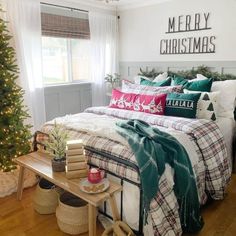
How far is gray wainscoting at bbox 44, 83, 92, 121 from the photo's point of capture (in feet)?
13.1

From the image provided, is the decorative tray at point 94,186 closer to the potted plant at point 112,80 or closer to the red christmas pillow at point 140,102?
the red christmas pillow at point 140,102

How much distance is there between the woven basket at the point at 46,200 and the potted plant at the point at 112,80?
2.64 meters

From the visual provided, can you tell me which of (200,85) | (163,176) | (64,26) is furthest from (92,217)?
(64,26)

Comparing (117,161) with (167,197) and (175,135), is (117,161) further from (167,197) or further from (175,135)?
(175,135)

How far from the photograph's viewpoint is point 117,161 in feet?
6.08

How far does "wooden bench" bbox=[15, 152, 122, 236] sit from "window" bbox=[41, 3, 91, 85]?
198cm

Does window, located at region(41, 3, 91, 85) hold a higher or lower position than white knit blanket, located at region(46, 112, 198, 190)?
higher

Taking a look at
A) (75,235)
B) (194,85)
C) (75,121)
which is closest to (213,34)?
(194,85)

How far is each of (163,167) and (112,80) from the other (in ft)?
9.77

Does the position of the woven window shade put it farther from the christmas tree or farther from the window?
the christmas tree

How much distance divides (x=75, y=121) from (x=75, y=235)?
3.54ft

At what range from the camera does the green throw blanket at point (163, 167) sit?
1646 millimetres

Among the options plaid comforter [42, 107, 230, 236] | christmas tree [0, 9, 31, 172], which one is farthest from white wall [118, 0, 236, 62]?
christmas tree [0, 9, 31, 172]

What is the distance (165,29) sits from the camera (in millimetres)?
3906
